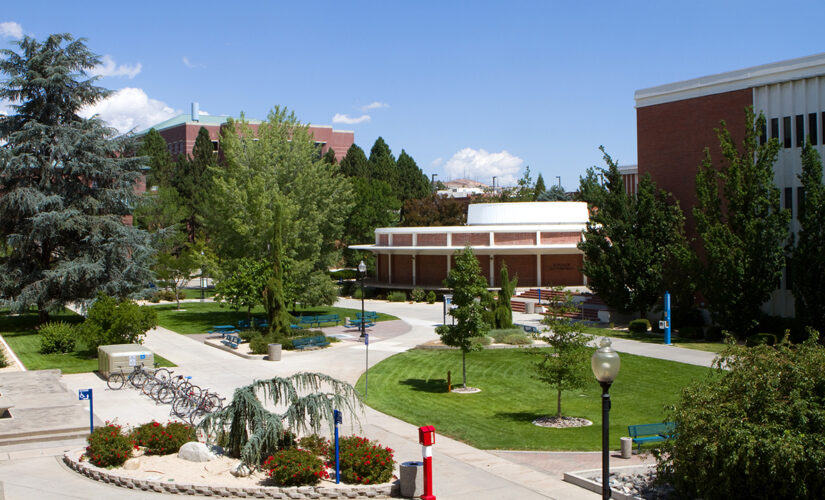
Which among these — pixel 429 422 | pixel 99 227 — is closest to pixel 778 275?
pixel 429 422

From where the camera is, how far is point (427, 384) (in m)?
26.5

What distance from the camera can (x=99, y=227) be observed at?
41.2 metres

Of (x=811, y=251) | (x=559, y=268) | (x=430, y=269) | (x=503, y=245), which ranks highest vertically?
(x=503, y=245)

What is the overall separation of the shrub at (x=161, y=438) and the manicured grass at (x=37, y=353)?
13.4 meters

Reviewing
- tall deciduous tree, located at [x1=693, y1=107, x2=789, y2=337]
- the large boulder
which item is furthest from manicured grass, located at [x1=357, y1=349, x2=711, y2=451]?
the large boulder

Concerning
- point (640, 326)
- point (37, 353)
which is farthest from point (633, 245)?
point (37, 353)

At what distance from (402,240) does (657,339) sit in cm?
2688

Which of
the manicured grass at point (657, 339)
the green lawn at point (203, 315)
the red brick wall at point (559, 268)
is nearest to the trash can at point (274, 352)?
the green lawn at point (203, 315)

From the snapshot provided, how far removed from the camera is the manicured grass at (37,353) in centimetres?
2997

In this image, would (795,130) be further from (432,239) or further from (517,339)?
(432,239)

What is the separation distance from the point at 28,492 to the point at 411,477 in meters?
7.63

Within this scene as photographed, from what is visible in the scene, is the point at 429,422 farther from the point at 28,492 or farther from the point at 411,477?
the point at 28,492

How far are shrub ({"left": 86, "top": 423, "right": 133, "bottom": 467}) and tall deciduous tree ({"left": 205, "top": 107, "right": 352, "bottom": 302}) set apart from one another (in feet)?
71.1

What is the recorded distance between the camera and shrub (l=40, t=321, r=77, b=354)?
32812 mm
